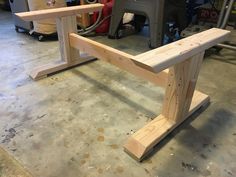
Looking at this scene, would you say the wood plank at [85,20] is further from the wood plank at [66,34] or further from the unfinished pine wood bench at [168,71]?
the unfinished pine wood bench at [168,71]

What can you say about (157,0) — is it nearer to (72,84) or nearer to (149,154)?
(72,84)

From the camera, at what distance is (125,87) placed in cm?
183

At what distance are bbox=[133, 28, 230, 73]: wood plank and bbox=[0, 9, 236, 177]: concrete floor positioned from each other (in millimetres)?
550

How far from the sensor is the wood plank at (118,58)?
139 centimetres

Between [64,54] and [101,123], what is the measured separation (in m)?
0.94

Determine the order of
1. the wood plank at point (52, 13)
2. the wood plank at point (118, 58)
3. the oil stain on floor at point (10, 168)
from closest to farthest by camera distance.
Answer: the oil stain on floor at point (10, 168)
the wood plank at point (118, 58)
the wood plank at point (52, 13)

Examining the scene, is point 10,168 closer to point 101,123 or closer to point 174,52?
point 101,123

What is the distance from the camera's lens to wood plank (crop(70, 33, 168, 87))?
1.39 metres

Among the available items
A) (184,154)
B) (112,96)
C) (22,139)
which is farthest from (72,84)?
(184,154)

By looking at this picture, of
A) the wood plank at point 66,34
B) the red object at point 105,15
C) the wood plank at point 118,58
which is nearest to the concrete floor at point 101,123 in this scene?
the wood plank at point 66,34

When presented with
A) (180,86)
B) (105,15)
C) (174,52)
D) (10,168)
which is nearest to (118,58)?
(180,86)

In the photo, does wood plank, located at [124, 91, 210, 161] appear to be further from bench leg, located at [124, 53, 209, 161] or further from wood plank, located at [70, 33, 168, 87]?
wood plank, located at [70, 33, 168, 87]

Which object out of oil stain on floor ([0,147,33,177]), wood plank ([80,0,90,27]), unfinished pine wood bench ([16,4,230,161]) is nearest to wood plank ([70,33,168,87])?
unfinished pine wood bench ([16,4,230,161])

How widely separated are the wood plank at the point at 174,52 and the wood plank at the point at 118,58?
288 millimetres
